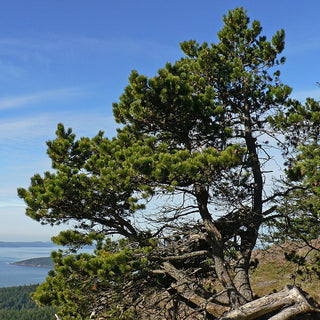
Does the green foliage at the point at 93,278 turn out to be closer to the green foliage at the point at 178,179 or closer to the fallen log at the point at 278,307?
the green foliage at the point at 178,179

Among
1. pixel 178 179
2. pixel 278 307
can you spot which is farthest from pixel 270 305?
pixel 178 179

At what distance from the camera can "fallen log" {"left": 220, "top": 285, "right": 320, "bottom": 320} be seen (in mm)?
6922

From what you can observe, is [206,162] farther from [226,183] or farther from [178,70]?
[178,70]

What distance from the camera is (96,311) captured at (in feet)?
24.5

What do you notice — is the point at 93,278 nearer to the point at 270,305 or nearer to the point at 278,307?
the point at 270,305

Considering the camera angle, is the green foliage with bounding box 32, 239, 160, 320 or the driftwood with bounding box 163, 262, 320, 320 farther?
the driftwood with bounding box 163, 262, 320, 320

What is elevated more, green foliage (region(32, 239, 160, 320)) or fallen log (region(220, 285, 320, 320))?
green foliage (region(32, 239, 160, 320))

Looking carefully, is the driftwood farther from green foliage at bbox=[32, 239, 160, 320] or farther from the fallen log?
green foliage at bbox=[32, 239, 160, 320]

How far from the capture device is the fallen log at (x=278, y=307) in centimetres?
692

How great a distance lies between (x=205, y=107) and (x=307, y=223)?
16.8ft

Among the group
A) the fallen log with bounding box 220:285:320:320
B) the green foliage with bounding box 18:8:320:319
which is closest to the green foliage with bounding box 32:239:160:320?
the green foliage with bounding box 18:8:320:319

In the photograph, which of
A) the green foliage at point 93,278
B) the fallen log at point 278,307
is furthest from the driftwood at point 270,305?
the green foliage at point 93,278

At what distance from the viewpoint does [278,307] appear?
24.8ft

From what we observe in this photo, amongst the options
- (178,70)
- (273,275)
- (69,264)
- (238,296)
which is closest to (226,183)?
(238,296)
